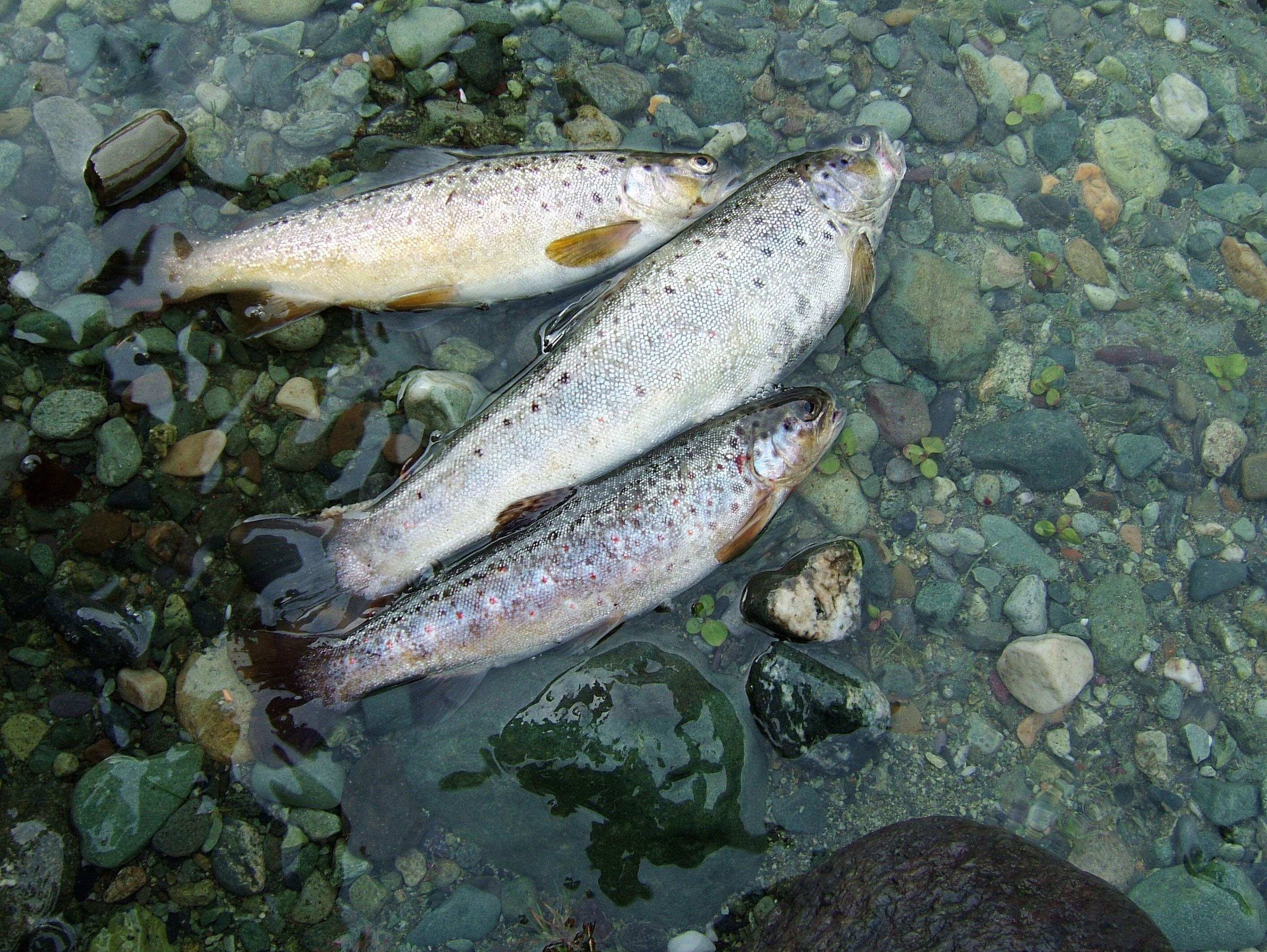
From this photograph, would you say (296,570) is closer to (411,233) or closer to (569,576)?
(569,576)

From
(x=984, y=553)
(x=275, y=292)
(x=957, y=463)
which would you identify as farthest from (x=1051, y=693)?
(x=275, y=292)

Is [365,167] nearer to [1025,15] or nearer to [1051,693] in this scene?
[1025,15]

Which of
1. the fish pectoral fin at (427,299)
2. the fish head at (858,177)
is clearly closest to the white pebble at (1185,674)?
the fish head at (858,177)

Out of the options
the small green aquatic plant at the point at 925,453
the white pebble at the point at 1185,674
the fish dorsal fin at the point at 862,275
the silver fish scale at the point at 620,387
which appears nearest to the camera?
the silver fish scale at the point at 620,387

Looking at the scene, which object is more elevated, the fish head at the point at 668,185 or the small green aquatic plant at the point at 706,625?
the fish head at the point at 668,185

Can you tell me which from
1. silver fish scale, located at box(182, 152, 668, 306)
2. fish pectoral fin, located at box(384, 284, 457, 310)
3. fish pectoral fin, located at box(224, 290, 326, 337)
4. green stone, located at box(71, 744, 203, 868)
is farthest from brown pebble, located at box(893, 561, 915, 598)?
green stone, located at box(71, 744, 203, 868)

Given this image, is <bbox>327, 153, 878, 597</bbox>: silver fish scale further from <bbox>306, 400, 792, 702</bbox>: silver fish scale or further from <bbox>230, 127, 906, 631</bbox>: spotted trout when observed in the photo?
<bbox>306, 400, 792, 702</bbox>: silver fish scale

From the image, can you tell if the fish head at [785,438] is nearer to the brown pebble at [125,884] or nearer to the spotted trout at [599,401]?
the spotted trout at [599,401]
